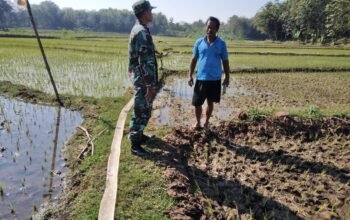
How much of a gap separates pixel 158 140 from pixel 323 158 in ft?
8.61

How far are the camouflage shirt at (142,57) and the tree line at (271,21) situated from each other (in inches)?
950

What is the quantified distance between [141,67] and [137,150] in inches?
49.2

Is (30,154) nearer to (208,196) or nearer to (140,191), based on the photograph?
(140,191)

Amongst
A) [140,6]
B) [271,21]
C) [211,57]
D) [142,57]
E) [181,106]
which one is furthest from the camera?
[271,21]

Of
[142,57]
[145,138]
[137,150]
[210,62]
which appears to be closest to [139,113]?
[137,150]

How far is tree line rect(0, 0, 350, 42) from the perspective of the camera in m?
40.7

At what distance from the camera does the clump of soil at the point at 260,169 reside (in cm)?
401

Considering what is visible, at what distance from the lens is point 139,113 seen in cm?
518

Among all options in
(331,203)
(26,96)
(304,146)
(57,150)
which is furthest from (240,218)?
(26,96)

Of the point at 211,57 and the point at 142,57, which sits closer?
the point at 142,57

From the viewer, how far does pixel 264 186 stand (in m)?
4.53

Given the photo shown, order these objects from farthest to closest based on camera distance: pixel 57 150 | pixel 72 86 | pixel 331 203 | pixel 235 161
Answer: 1. pixel 72 86
2. pixel 57 150
3. pixel 235 161
4. pixel 331 203

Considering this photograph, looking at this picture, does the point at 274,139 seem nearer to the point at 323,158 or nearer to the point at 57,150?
the point at 323,158

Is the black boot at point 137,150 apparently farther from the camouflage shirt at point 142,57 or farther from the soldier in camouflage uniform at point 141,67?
the camouflage shirt at point 142,57
